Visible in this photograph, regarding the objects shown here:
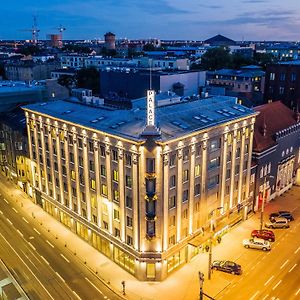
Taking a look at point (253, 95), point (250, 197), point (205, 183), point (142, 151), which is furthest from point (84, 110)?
point (253, 95)

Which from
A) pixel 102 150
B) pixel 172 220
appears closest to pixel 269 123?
pixel 172 220

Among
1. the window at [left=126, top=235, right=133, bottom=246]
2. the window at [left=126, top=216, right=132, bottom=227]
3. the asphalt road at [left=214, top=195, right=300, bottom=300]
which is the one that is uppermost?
the window at [left=126, top=216, right=132, bottom=227]

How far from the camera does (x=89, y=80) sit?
535 ft

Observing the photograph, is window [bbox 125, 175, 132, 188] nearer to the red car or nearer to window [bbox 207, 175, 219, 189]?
window [bbox 207, 175, 219, 189]

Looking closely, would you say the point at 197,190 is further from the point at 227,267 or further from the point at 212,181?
the point at 227,267

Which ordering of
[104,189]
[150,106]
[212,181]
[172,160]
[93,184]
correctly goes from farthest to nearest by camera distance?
[212,181], [93,184], [104,189], [172,160], [150,106]

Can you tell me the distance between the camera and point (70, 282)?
6269cm

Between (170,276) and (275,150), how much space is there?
142 ft

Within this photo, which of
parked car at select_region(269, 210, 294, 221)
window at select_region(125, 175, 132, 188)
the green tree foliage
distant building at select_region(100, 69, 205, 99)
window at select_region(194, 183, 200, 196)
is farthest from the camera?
the green tree foliage

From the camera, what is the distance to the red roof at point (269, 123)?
85.6m

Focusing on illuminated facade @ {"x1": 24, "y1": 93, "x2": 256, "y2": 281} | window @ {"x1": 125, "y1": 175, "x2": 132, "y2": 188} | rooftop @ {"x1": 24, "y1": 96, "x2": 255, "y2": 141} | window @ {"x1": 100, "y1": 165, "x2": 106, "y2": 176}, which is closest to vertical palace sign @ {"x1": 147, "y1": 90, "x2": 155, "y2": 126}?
illuminated facade @ {"x1": 24, "y1": 93, "x2": 256, "y2": 281}

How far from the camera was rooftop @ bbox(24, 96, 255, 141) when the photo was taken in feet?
201

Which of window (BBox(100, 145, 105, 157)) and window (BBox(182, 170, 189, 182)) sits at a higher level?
window (BBox(100, 145, 105, 157))

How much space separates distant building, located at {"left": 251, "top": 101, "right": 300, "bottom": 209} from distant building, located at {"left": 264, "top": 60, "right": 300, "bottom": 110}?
16400 mm
